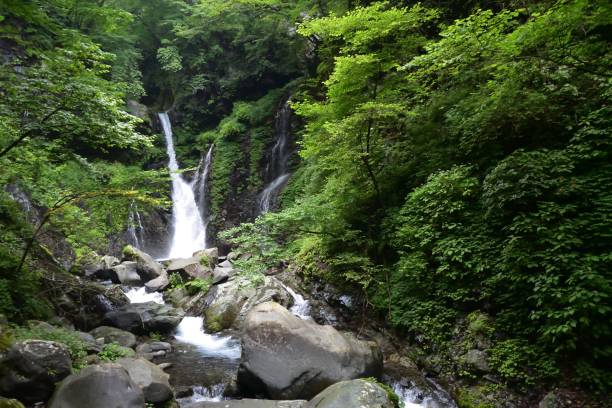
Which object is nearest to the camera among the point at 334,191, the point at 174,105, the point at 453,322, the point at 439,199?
the point at 453,322

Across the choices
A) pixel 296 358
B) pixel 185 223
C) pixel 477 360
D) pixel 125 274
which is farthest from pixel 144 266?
pixel 477 360

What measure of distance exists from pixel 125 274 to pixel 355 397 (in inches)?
482

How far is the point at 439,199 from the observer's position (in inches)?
296

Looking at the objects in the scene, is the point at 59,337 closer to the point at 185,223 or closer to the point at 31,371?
the point at 31,371

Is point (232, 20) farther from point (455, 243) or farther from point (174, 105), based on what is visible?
point (455, 243)

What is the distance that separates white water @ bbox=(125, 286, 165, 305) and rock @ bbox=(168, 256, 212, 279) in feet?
3.58

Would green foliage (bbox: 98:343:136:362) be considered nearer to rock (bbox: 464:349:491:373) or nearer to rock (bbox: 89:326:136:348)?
rock (bbox: 89:326:136:348)

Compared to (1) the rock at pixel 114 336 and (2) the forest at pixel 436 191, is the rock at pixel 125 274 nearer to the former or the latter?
(2) the forest at pixel 436 191

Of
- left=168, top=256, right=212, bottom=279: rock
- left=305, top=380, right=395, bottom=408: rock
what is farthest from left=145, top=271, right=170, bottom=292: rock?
left=305, top=380, right=395, bottom=408: rock

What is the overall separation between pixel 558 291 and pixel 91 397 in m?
6.37

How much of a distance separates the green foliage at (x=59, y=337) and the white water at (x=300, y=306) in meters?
5.10

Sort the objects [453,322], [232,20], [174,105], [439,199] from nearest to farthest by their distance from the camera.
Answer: [453,322]
[439,199]
[232,20]
[174,105]

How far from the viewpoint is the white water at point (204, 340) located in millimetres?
9086

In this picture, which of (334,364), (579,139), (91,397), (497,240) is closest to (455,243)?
(497,240)
